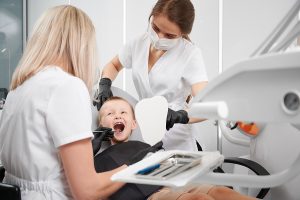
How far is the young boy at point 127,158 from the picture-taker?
1074 mm

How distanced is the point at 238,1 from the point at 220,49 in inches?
11.0

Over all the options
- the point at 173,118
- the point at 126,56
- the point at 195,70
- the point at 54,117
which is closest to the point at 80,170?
the point at 54,117

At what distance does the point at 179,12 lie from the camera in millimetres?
1749

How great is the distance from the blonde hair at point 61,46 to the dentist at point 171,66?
2.45ft

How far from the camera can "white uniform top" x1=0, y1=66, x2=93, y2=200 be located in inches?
36.5

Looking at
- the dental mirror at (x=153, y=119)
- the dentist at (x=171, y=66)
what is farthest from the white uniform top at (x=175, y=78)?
the dental mirror at (x=153, y=119)

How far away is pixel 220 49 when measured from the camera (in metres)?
1.96

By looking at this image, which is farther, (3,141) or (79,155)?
(3,141)

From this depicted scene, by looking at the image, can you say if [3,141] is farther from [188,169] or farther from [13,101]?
[188,169]

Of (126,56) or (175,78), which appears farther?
(126,56)

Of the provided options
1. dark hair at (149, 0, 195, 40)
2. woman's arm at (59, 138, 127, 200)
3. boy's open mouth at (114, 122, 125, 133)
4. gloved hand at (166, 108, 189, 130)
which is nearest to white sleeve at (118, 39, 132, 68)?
dark hair at (149, 0, 195, 40)

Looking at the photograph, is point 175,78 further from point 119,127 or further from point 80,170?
point 80,170

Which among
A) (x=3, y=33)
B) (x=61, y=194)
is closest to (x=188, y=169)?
(x=61, y=194)

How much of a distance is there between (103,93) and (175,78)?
0.41 m
